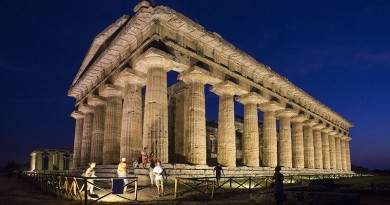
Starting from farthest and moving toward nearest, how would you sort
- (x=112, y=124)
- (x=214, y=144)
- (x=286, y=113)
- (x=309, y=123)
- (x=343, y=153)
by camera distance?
(x=343, y=153), (x=214, y=144), (x=309, y=123), (x=286, y=113), (x=112, y=124)

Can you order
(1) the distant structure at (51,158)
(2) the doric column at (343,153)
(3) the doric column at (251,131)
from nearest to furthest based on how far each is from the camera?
(3) the doric column at (251,131) → (1) the distant structure at (51,158) → (2) the doric column at (343,153)

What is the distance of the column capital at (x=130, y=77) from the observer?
21.7 meters

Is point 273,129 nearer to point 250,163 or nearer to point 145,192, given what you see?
point 250,163

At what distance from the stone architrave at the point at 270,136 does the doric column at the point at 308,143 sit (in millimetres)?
9870

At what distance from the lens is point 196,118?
71.5 ft

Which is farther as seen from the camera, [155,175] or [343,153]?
[343,153]

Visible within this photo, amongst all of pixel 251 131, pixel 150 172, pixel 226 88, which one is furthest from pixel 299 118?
pixel 150 172

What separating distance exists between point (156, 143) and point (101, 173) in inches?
203

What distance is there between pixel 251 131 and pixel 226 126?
3987mm

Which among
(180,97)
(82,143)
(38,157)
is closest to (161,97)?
(180,97)

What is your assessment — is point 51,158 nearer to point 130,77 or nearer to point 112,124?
point 112,124

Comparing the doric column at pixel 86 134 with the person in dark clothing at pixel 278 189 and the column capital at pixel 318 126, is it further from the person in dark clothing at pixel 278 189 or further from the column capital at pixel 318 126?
the column capital at pixel 318 126

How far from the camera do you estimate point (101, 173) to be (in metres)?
20.9

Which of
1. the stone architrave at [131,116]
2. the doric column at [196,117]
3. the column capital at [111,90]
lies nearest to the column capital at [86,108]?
the column capital at [111,90]
